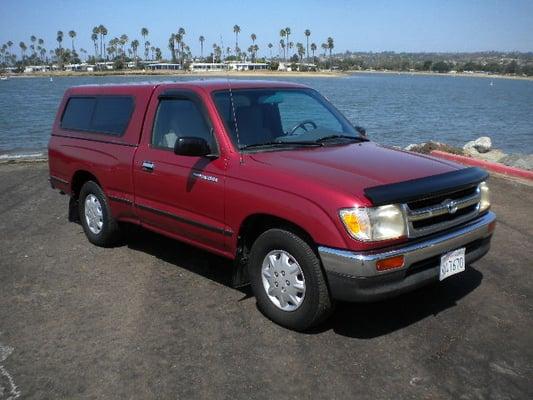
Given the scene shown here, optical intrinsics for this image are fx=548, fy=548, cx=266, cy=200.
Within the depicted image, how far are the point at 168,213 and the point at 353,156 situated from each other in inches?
71.9

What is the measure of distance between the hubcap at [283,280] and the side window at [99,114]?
245cm

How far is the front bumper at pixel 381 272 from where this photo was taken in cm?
369

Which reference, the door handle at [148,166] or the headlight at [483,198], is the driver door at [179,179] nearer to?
the door handle at [148,166]

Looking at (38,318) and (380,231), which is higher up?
(380,231)

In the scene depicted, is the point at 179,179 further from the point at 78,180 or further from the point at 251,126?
the point at 78,180

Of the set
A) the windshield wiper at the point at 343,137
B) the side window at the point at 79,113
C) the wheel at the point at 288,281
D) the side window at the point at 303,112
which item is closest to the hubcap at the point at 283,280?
the wheel at the point at 288,281

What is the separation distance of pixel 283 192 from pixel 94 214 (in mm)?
3201

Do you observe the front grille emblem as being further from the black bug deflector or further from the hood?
the hood

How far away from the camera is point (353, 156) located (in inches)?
179

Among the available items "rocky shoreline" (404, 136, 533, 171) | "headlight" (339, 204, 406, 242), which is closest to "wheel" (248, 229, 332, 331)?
"headlight" (339, 204, 406, 242)

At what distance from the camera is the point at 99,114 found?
247 inches

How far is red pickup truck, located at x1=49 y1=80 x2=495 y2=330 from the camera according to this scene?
3.76 metres

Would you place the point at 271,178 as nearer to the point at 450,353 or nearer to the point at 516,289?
the point at 450,353

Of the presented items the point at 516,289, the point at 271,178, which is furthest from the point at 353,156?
the point at 516,289
